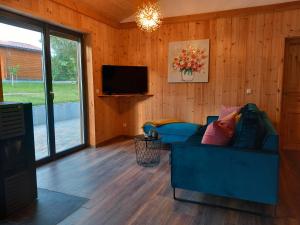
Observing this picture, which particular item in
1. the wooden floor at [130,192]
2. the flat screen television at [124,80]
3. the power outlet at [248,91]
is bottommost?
the wooden floor at [130,192]

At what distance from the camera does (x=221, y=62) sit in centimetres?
460

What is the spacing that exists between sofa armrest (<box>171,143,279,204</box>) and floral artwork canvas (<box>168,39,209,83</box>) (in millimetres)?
2647

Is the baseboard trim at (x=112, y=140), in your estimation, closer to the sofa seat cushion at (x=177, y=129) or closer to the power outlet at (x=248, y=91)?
the sofa seat cushion at (x=177, y=129)

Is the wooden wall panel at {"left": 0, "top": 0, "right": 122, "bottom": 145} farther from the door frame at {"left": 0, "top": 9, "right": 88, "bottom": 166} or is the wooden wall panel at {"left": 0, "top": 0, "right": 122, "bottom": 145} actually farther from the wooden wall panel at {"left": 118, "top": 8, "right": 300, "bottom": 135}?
the wooden wall panel at {"left": 118, "top": 8, "right": 300, "bottom": 135}

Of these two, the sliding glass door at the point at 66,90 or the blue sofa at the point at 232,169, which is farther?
the sliding glass door at the point at 66,90

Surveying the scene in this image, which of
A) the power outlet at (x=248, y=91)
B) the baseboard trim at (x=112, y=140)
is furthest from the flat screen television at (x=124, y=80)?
the power outlet at (x=248, y=91)

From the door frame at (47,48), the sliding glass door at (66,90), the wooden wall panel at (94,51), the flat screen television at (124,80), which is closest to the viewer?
the door frame at (47,48)

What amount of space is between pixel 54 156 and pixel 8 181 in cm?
171

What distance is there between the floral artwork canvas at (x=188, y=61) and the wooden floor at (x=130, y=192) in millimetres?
1779

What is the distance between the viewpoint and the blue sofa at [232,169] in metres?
2.13

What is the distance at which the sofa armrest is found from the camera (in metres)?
2.13

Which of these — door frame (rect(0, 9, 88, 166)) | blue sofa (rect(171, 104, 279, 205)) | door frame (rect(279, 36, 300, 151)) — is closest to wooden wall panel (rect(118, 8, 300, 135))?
door frame (rect(279, 36, 300, 151))

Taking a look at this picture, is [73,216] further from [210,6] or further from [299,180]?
[210,6]

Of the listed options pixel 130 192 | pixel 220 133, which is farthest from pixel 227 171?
pixel 130 192
